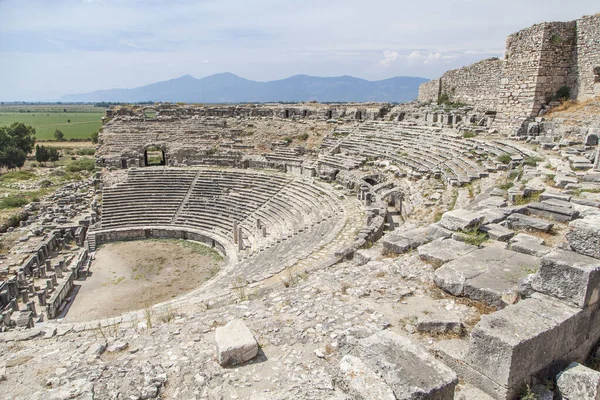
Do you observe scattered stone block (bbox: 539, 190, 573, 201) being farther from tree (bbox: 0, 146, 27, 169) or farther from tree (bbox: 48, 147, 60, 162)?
tree (bbox: 48, 147, 60, 162)

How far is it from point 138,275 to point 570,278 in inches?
557

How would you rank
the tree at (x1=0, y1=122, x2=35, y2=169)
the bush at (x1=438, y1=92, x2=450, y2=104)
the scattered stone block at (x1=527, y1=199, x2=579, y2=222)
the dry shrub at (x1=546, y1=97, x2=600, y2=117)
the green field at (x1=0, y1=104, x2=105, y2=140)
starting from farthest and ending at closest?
1. the green field at (x1=0, y1=104, x2=105, y2=140)
2. the tree at (x1=0, y1=122, x2=35, y2=169)
3. the bush at (x1=438, y1=92, x2=450, y2=104)
4. the dry shrub at (x1=546, y1=97, x2=600, y2=117)
5. the scattered stone block at (x1=527, y1=199, x2=579, y2=222)

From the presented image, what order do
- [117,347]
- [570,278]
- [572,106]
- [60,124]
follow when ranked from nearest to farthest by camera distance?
[570,278]
[117,347]
[572,106]
[60,124]

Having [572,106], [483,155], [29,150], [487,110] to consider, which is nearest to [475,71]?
[487,110]

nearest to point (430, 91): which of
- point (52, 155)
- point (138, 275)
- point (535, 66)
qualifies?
point (535, 66)

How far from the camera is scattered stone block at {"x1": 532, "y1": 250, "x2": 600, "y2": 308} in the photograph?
3896mm

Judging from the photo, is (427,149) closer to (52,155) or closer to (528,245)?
(528,245)

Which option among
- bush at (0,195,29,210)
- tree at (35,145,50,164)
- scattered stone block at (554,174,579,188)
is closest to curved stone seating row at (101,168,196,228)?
bush at (0,195,29,210)

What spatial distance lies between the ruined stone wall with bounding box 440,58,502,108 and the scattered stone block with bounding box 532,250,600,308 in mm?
17166

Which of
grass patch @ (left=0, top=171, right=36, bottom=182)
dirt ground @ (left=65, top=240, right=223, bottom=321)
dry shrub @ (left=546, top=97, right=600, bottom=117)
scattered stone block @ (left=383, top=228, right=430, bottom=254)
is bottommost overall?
dirt ground @ (left=65, top=240, right=223, bottom=321)

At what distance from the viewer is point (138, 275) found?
14812 mm

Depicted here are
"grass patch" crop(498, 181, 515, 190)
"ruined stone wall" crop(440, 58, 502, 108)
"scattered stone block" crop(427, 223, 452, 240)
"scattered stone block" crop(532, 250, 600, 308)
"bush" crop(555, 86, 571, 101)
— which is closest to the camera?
"scattered stone block" crop(532, 250, 600, 308)

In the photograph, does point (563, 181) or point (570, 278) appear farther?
point (563, 181)

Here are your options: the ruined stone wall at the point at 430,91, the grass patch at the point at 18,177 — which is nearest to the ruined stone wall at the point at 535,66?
the ruined stone wall at the point at 430,91
